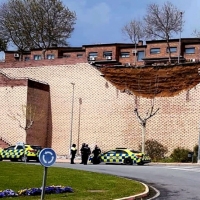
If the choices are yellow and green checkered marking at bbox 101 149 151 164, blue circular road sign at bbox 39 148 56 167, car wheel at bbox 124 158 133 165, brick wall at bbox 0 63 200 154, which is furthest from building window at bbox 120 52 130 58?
blue circular road sign at bbox 39 148 56 167

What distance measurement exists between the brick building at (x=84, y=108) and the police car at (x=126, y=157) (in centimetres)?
986

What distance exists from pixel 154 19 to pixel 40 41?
62.9ft

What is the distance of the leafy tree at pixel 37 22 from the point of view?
68875mm

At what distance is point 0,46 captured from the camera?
7462cm

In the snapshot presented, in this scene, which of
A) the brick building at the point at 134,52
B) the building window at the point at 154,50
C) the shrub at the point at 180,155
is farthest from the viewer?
the building window at the point at 154,50

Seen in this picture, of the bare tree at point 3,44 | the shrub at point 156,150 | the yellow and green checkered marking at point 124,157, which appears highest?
the bare tree at point 3,44

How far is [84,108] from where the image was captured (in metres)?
49.7

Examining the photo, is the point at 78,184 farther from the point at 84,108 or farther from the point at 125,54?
the point at 125,54

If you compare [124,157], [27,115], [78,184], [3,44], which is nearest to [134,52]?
[3,44]

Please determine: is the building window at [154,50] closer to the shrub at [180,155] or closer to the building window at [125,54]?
the building window at [125,54]

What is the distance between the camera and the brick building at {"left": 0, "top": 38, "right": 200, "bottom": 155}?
44.9 metres

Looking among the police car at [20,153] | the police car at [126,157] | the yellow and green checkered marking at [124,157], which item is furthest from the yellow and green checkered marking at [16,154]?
the police car at [126,157]

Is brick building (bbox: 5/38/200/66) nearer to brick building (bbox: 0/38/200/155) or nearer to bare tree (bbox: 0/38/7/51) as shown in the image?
bare tree (bbox: 0/38/7/51)

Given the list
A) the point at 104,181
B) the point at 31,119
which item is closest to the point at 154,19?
the point at 31,119
